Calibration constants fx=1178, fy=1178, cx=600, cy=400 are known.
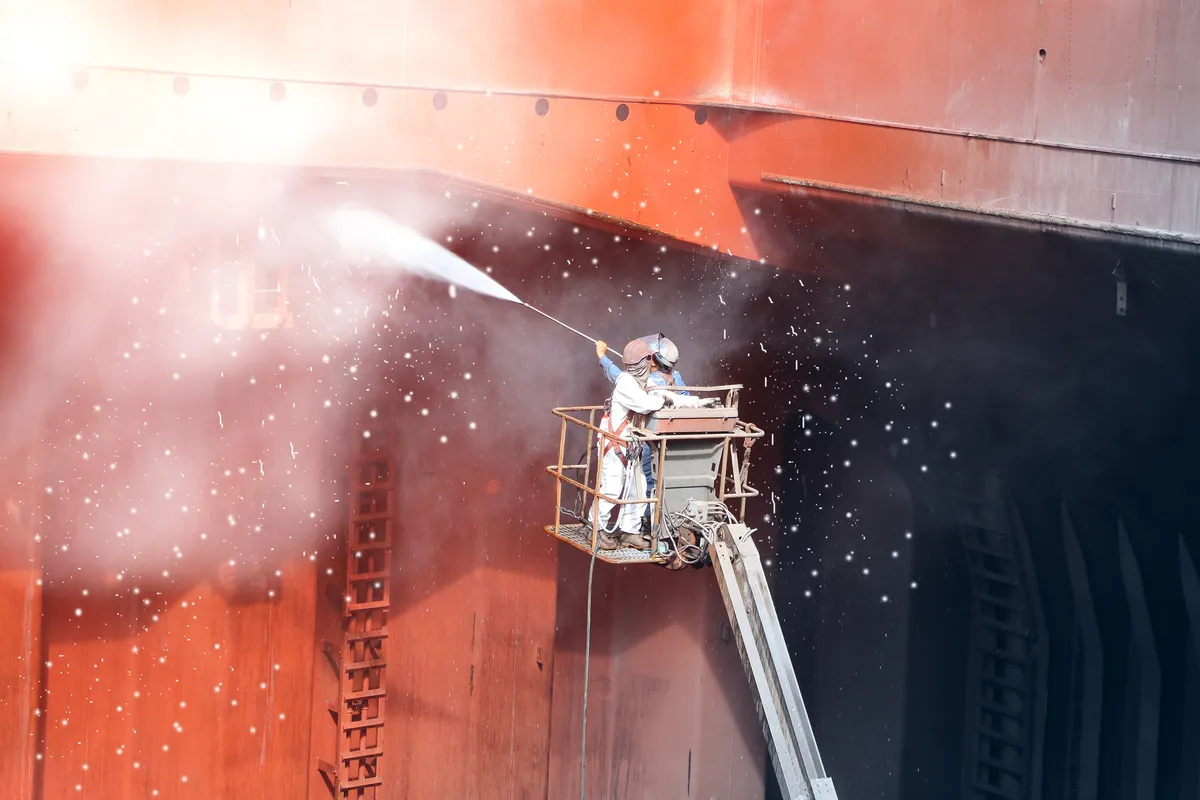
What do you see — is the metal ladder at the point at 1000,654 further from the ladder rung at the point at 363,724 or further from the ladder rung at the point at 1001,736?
the ladder rung at the point at 363,724

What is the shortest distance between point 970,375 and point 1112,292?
4.22ft

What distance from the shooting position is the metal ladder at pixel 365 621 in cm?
780

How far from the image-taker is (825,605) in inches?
349

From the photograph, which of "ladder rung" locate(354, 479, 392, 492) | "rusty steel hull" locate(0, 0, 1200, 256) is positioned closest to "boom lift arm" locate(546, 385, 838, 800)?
"rusty steel hull" locate(0, 0, 1200, 256)

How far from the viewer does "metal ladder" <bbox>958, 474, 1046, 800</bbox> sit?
8.48 metres

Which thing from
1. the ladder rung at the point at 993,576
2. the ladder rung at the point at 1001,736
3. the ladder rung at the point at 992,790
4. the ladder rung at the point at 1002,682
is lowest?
the ladder rung at the point at 992,790

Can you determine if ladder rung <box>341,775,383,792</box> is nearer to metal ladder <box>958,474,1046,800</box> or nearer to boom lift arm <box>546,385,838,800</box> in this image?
boom lift arm <box>546,385,838,800</box>

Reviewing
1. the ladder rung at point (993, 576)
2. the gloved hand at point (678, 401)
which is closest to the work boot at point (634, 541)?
the gloved hand at point (678, 401)

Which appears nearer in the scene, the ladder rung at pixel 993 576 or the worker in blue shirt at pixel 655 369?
the worker in blue shirt at pixel 655 369

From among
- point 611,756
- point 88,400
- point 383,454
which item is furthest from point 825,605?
point 88,400

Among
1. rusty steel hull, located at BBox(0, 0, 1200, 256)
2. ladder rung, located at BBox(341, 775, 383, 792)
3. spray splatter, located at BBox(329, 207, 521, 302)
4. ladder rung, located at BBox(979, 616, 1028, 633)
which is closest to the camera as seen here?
rusty steel hull, located at BBox(0, 0, 1200, 256)

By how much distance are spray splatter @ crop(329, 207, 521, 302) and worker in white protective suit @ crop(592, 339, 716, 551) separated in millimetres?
1164

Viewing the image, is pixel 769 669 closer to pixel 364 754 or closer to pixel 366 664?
pixel 366 664

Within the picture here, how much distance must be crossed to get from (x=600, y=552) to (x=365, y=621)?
9.65 feet
